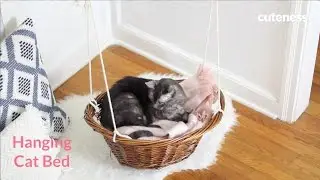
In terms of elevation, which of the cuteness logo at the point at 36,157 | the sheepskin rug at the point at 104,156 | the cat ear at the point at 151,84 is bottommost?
the sheepskin rug at the point at 104,156

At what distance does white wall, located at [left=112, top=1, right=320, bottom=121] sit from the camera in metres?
2.33

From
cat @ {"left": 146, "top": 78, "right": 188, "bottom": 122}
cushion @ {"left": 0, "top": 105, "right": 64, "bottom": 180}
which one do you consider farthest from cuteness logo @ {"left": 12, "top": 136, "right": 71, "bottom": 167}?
cat @ {"left": 146, "top": 78, "right": 188, "bottom": 122}

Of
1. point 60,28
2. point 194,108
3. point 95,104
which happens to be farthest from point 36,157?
point 60,28

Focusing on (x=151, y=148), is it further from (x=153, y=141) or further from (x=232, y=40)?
(x=232, y=40)

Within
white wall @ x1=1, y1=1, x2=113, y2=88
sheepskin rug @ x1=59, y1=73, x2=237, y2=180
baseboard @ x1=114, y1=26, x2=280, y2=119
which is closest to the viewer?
sheepskin rug @ x1=59, y1=73, x2=237, y2=180

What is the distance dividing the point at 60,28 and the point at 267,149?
1065mm

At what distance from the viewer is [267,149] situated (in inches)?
94.2

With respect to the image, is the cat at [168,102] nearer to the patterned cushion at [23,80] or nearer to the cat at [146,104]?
the cat at [146,104]

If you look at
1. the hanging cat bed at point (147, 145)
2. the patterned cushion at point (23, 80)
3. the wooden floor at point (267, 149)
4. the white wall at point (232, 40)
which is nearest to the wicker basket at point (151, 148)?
the hanging cat bed at point (147, 145)

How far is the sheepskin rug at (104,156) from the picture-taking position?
2.29 meters

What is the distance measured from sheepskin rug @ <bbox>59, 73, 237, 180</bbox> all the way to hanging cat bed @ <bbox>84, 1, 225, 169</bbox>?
0.04 metres

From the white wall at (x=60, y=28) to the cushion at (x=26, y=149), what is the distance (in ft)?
1.47

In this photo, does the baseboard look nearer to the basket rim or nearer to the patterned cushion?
the basket rim

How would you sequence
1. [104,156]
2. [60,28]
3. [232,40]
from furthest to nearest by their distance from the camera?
[60,28]
[232,40]
[104,156]
